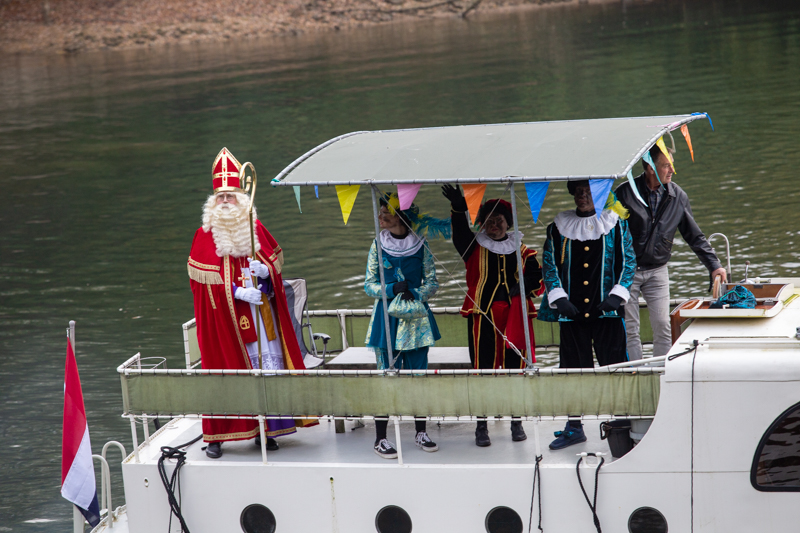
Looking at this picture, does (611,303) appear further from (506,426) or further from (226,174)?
(226,174)

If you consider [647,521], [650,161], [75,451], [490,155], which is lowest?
[647,521]

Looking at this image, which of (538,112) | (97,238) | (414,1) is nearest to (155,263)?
(97,238)

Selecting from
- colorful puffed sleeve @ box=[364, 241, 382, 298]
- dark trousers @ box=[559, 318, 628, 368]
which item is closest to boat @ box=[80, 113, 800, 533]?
dark trousers @ box=[559, 318, 628, 368]

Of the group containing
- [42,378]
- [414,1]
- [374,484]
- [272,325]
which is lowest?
[42,378]

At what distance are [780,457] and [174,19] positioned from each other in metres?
46.9

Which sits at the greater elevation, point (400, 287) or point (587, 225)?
point (587, 225)

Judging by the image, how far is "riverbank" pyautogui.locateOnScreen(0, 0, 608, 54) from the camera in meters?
46.9

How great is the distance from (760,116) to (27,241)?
18064mm

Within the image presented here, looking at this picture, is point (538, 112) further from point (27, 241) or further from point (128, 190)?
point (27, 241)

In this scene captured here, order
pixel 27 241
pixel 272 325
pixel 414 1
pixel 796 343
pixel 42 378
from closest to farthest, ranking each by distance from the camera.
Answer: pixel 796 343
pixel 272 325
pixel 42 378
pixel 27 241
pixel 414 1

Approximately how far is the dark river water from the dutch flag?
2.52 metres

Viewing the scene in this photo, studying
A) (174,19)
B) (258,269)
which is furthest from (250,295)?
(174,19)

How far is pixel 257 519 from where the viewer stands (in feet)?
22.6

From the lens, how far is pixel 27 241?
66.4 feet
